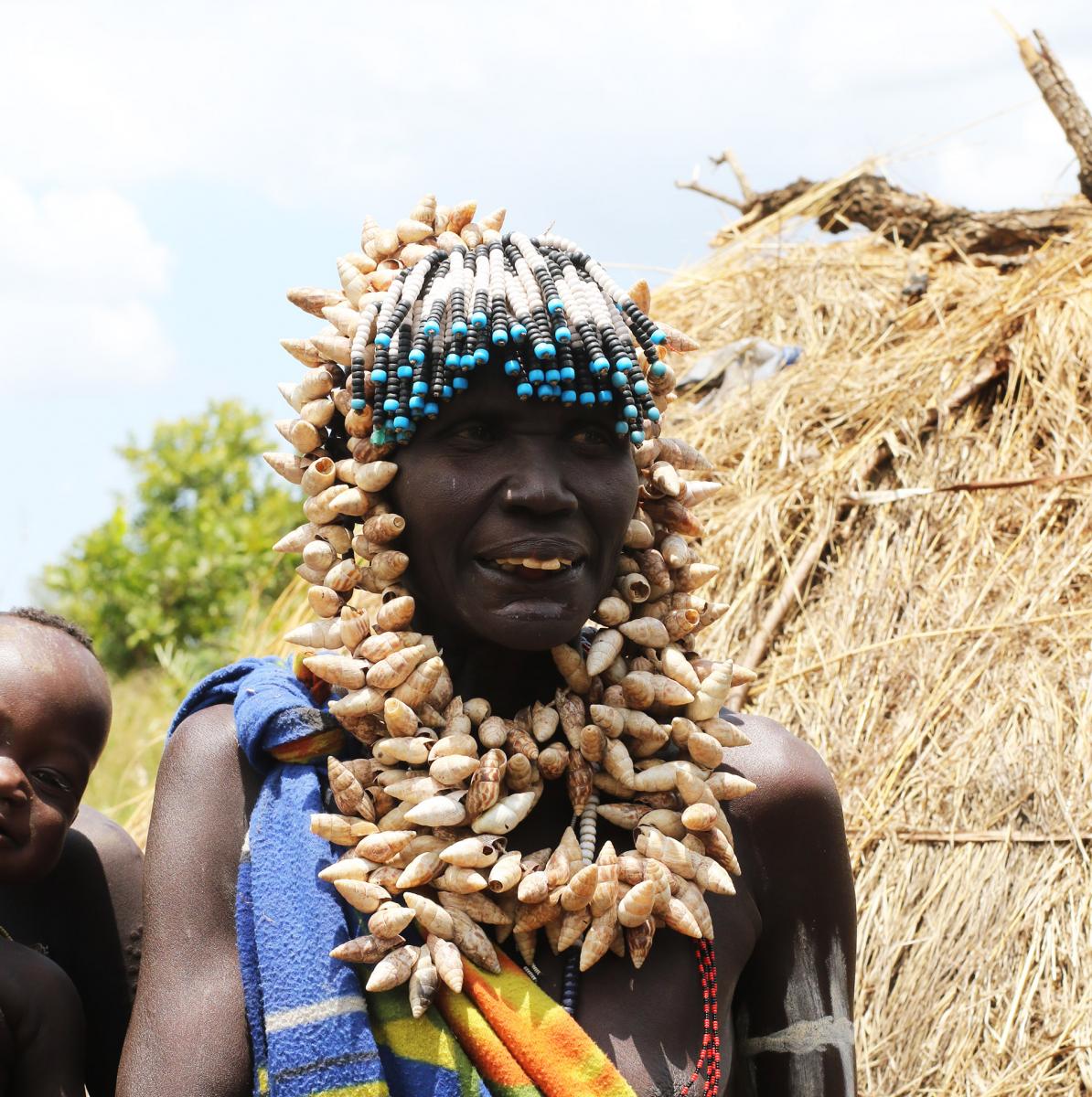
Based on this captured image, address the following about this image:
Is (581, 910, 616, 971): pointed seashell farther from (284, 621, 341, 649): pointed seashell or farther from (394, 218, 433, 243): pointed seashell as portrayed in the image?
(394, 218, 433, 243): pointed seashell

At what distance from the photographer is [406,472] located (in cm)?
200

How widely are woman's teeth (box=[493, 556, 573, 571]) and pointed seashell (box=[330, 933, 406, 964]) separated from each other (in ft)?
1.67

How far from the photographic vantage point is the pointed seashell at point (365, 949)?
185cm

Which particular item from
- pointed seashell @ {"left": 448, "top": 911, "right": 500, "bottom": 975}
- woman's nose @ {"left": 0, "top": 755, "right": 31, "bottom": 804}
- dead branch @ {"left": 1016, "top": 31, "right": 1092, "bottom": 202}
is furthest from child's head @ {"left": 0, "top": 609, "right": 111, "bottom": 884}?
dead branch @ {"left": 1016, "top": 31, "right": 1092, "bottom": 202}

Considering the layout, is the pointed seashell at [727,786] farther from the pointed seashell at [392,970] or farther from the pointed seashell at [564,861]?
the pointed seashell at [392,970]

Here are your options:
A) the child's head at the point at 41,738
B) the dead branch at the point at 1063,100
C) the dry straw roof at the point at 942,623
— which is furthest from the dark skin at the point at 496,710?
the dead branch at the point at 1063,100

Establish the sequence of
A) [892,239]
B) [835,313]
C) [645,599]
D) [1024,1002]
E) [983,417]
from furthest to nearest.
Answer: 1. [892,239]
2. [835,313]
3. [983,417]
4. [1024,1002]
5. [645,599]

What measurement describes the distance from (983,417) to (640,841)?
2.97 metres

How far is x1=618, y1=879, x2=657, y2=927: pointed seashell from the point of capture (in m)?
1.92

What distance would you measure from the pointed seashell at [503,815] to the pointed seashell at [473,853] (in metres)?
0.02

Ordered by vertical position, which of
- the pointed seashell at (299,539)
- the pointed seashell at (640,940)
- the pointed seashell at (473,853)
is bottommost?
the pointed seashell at (640,940)

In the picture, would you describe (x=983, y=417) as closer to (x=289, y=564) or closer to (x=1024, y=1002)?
(x=1024, y=1002)

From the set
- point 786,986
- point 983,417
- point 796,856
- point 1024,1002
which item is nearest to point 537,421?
point 796,856

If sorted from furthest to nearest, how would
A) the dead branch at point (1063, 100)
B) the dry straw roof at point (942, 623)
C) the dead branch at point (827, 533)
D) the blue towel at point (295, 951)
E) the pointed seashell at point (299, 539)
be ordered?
the dead branch at point (1063, 100)
the dead branch at point (827, 533)
the dry straw roof at point (942, 623)
the pointed seashell at point (299, 539)
the blue towel at point (295, 951)
